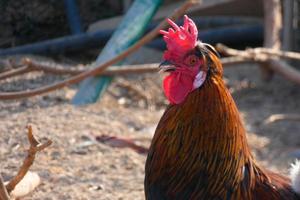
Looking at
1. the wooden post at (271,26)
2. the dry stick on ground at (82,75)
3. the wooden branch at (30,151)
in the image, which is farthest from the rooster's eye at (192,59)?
the wooden post at (271,26)

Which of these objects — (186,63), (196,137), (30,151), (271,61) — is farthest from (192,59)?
(271,61)

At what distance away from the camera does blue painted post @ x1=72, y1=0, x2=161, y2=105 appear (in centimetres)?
621

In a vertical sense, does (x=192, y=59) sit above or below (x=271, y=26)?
above

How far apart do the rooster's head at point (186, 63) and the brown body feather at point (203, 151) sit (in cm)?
2

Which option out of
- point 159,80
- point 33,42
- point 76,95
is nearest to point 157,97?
point 159,80

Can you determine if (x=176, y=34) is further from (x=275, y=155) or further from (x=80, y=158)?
(x=275, y=155)

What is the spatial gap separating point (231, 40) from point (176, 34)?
210 inches

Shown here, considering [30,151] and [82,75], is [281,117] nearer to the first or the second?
[82,75]

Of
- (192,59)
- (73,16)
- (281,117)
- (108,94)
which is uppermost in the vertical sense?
(192,59)

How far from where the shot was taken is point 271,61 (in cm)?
679

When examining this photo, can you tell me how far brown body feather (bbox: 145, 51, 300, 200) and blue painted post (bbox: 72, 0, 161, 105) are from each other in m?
3.06

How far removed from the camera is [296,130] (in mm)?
6066

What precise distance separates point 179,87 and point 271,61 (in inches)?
154

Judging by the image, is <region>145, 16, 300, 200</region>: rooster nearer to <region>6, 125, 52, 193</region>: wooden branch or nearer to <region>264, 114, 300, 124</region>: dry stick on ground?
<region>6, 125, 52, 193</region>: wooden branch
